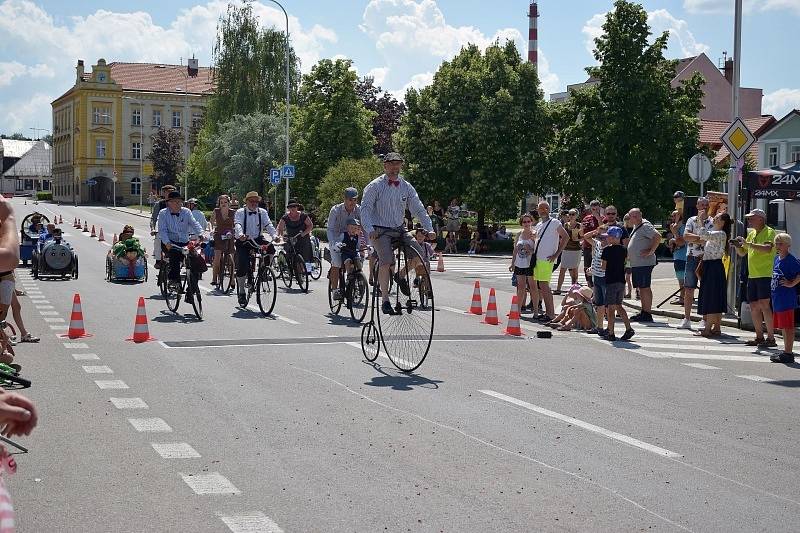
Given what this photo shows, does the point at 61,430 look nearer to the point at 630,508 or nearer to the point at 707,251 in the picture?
the point at 630,508

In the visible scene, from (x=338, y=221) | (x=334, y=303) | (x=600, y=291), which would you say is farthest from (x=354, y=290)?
(x=600, y=291)

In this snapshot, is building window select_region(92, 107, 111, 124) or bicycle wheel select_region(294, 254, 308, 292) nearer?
bicycle wheel select_region(294, 254, 308, 292)

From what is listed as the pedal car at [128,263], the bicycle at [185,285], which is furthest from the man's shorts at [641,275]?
the pedal car at [128,263]

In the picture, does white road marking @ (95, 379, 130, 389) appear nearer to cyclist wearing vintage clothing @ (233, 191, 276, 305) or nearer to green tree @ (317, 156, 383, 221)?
cyclist wearing vintage clothing @ (233, 191, 276, 305)

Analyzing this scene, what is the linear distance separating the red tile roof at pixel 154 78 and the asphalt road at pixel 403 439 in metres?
121

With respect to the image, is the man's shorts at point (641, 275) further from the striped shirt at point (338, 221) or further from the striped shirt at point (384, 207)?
the striped shirt at point (384, 207)

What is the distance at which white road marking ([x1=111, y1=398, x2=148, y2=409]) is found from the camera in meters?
9.43

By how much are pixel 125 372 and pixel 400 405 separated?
3.34 meters

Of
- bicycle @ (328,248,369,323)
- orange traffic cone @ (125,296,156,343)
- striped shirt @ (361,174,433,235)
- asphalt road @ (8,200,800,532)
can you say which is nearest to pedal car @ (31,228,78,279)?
bicycle @ (328,248,369,323)

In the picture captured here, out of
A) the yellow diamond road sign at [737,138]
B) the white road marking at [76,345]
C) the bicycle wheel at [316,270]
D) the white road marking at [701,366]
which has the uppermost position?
the yellow diamond road sign at [737,138]

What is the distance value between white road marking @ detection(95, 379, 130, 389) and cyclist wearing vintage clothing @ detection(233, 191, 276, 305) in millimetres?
7821

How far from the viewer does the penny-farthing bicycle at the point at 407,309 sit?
37.2 ft

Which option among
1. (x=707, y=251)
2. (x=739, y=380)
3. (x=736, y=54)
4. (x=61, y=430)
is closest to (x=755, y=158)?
(x=736, y=54)

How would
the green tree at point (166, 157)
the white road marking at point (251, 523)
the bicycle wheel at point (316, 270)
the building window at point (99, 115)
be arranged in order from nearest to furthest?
the white road marking at point (251, 523), the bicycle wheel at point (316, 270), the green tree at point (166, 157), the building window at point (99, 115)
